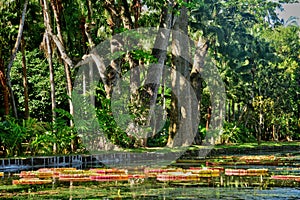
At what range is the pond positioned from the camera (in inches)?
464

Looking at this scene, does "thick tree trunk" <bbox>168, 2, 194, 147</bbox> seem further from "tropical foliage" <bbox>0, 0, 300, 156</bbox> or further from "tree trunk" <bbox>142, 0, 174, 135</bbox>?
"tree trunk" <bbox>142, 0, 174, 135</bbox>

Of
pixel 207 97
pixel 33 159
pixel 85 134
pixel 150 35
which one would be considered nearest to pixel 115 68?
pixel 85 134

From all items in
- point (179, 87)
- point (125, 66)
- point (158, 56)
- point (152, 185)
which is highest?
point (125, 66)

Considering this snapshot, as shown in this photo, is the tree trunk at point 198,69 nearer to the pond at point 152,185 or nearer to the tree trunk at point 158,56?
the tree trunk at point 158,56

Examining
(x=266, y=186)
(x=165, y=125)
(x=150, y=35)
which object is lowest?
(x=266, y=186)

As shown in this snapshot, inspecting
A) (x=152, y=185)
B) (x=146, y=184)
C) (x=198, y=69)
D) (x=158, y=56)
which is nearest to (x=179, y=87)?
(x=198, y=69)

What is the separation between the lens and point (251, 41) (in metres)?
48.5

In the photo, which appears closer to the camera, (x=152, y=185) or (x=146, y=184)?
(x=152, y=185)

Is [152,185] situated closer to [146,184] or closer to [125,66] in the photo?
[146,184]

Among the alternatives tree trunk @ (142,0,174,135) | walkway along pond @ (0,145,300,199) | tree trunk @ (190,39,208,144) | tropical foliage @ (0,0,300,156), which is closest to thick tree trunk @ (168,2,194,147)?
tropical foliage @ (0,0,300,156)

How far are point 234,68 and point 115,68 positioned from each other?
2201 cm

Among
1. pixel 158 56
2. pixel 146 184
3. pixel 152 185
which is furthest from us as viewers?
pixel 158 56

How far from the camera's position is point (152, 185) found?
13758 millimetres

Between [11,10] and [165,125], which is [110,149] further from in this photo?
[165,125]
